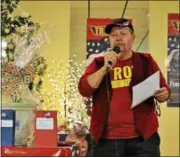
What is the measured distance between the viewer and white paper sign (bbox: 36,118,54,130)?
1.98 metres

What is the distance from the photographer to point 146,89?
1854mm

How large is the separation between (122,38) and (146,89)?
0.29 metres

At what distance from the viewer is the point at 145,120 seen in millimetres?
1875

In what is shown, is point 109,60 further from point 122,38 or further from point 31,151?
point 31,151

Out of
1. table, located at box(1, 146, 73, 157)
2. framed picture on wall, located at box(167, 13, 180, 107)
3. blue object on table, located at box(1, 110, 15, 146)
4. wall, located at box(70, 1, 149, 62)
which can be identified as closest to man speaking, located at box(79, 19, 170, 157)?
table, located at box(1, 146, 73, 157)

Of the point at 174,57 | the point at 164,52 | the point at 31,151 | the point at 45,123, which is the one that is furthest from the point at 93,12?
the point at 31,151

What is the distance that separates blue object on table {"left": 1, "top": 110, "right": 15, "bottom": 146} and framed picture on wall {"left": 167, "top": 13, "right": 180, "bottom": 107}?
3361mm

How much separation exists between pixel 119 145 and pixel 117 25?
595mm

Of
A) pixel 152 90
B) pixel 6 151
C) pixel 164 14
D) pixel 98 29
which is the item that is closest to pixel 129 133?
pixel 152 90

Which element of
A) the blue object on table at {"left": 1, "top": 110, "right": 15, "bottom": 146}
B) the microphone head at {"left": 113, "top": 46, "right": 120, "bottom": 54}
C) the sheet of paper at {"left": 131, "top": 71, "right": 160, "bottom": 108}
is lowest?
the blue object on table at {"left": 1, "top": 110, "right": 15, "bottom": 146}

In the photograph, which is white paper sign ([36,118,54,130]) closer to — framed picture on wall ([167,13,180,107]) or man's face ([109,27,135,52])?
man's face ([109,27,135,52])

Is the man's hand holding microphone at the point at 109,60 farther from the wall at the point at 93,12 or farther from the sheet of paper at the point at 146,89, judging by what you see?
the wall at the point at 93,12

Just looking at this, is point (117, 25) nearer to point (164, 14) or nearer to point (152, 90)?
point (152, 90)

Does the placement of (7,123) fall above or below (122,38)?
below
